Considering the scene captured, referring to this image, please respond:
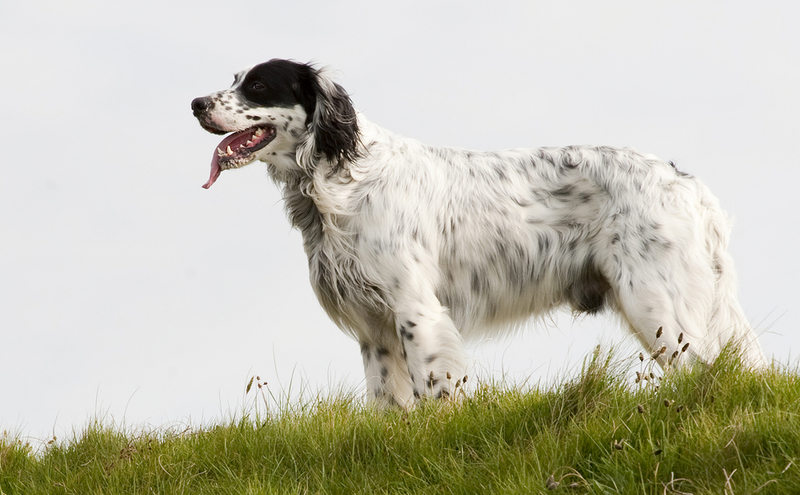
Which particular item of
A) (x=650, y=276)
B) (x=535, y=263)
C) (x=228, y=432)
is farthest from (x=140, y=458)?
(x=650, y=276)

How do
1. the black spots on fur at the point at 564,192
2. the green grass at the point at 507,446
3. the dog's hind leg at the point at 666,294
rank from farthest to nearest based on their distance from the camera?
1. the black spots on fur at the point at 564,192
2. the dog's hind leg at the point at 666,294
3. the green grass at the point at 507,446

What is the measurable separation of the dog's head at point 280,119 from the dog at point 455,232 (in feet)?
0.03

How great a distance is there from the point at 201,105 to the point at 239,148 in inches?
16.0

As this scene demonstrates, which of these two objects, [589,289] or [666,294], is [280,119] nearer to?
[589,289]

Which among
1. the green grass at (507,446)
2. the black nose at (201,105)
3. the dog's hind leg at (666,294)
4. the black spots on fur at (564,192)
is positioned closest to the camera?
the green grass at (507,446)

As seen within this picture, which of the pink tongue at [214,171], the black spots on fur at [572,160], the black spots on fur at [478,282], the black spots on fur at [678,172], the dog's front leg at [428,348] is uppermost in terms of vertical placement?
the pink tongue at [214,171]

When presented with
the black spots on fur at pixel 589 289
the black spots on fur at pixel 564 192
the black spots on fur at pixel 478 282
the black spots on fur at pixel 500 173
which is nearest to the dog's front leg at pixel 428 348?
the black spots on fur at pixel 478 282

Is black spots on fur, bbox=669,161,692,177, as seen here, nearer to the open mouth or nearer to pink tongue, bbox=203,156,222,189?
the open mouth

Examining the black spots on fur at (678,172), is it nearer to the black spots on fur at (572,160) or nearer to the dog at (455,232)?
the dog at (455,232)

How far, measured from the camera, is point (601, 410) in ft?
14.1

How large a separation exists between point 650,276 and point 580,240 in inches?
24.0

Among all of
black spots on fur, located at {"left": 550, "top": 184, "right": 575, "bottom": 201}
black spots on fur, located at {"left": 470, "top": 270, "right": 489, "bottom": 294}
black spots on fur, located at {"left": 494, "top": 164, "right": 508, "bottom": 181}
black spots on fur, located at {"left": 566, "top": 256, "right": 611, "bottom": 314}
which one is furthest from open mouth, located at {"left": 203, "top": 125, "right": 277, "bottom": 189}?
black spots on fur, located at {"left": 566, "top": 256, "right": 611, "bottom": 314}

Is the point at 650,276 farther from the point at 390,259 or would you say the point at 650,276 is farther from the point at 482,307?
the point at 390,259

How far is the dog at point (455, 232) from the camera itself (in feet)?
19.9
